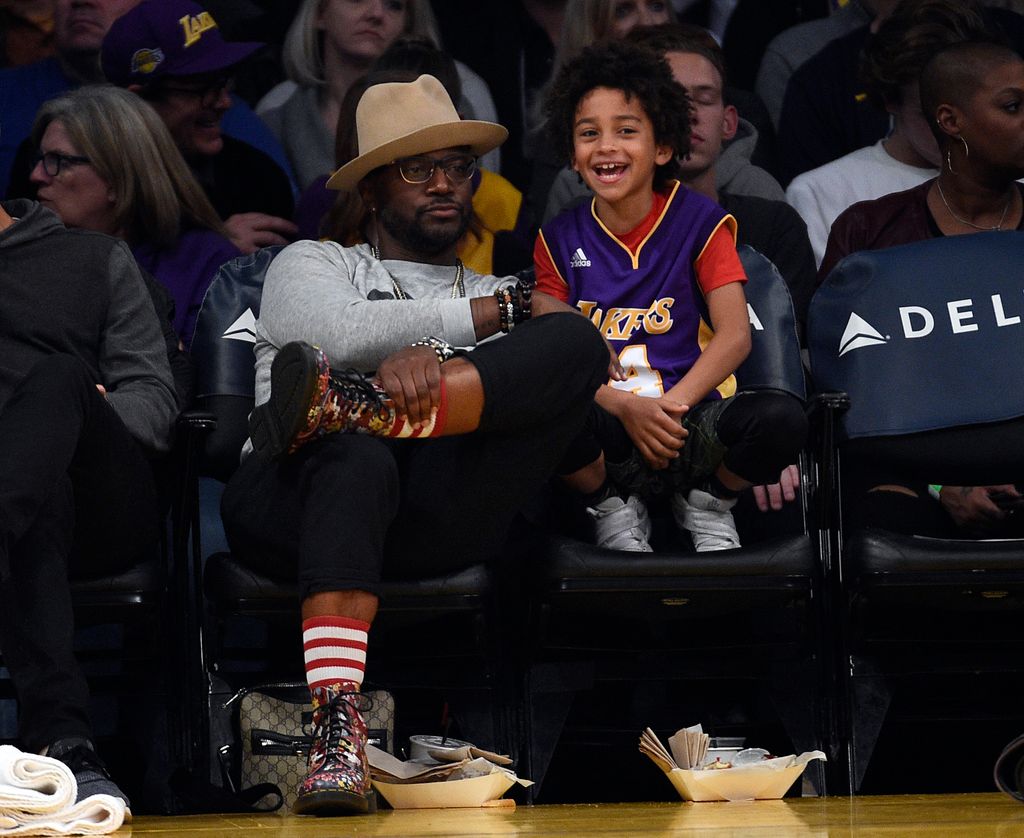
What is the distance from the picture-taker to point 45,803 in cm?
220

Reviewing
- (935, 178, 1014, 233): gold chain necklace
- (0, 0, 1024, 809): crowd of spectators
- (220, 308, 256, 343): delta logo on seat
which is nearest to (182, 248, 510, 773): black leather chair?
(220, 308, 256, 343): delta logo on seat

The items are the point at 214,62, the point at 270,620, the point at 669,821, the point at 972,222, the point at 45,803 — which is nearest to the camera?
the point at 45,803

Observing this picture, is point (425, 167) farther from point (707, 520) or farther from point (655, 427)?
point (707, 520)

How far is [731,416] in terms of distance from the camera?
3.04 metres

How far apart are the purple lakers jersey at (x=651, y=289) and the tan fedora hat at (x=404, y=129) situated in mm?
289

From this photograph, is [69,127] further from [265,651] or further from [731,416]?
[731,416]

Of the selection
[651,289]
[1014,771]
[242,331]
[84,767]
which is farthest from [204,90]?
[1014,771]

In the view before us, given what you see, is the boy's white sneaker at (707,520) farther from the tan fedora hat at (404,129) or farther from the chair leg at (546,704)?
the tan fedora hat at (404,129)

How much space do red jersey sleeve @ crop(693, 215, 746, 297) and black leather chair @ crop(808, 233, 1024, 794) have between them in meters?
0.26

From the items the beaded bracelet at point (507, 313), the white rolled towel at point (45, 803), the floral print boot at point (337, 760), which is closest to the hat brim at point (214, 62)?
the beaded bracelet at point (507, 313)

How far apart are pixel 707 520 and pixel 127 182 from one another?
A: 145 centimetres

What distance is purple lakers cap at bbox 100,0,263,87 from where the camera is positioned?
4.11 meters

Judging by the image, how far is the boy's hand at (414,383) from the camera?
8.87 ft

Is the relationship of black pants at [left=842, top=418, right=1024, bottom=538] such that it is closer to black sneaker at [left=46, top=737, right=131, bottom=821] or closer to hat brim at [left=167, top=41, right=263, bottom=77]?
black sneaker at [left=46, top=737, right=131, bottom=821]
